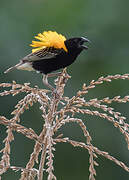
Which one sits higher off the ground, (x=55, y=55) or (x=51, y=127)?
(x=55, y=55)

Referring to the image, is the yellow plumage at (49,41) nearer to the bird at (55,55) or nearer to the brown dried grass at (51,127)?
the bird at (55,55)

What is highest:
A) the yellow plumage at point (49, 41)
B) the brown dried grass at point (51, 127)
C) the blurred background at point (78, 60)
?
the blurred background at point (78, 60)

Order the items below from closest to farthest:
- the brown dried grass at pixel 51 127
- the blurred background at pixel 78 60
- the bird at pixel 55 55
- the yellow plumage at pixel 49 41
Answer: the brown dried grass at pixel 51 127 < the yellow plumage at pixel 49 41 < the bird at pixel 55 55 < the blurred background at pixel 78 60

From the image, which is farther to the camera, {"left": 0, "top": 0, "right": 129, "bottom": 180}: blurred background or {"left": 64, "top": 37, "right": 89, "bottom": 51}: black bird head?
{"left": 0, "top": 0, "right": 129, "bottom": 180}: blurred background

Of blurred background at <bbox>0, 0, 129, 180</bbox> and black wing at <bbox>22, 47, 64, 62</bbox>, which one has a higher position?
blurred background at <bbox>0, 0, 129, 180</bbox>

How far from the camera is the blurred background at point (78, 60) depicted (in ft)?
18.5

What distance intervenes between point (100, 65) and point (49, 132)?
464 centimetres

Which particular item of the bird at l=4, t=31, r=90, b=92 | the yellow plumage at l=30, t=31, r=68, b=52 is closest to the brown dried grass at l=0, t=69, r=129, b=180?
the yellow plumage at l=30, t=31, r=68, b=52

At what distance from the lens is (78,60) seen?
6.29 meters

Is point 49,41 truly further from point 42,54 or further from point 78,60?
point 78,60

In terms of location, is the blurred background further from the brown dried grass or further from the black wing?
the brown dried grass

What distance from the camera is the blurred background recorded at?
5637 mm

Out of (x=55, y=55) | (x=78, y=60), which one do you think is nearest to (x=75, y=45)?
(x=55, y=55)

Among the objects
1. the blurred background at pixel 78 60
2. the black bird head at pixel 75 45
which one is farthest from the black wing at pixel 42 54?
the blurred background at pixel 78 60
